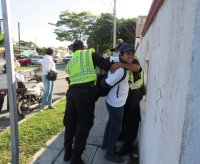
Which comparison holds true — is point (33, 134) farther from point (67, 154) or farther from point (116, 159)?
point (116, 159)

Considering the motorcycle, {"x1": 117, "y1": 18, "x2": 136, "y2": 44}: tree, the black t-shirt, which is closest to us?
the black t-shirt

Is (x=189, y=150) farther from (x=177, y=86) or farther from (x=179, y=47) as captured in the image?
(x=179, y=47)

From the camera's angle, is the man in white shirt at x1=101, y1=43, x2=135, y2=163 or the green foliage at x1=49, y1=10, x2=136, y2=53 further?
the green foliage at x1=49, y1=10, x2=136, y2=53

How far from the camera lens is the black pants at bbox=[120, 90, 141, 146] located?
116 inches

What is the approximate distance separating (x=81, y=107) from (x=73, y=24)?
118 feet

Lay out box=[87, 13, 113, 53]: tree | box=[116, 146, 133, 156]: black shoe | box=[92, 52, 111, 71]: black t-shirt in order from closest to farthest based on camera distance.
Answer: box=[92, 52, 111, 71]: black t-shirt
box=[116, 146, 133, 156]: black shoe
box=[87, 13, 113, 53]: tree

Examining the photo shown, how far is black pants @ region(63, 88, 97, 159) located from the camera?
8.87 ft

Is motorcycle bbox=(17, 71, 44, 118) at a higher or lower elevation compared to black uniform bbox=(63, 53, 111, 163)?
lower

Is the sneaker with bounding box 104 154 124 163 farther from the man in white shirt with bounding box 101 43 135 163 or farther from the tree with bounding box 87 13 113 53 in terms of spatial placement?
the tree with bounding box 87 13 113 53

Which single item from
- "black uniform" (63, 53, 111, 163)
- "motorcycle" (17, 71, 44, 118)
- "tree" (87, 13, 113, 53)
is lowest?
"motorcycle" (17, 71, 44, 118)

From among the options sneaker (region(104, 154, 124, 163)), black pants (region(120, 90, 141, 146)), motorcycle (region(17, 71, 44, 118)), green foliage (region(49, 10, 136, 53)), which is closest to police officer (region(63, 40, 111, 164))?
sneaker (region(104, 154, 124, 163))

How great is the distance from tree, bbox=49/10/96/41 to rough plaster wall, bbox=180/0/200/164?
3547 centimetres

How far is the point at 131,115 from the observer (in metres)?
3.01

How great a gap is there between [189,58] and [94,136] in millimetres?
3301
